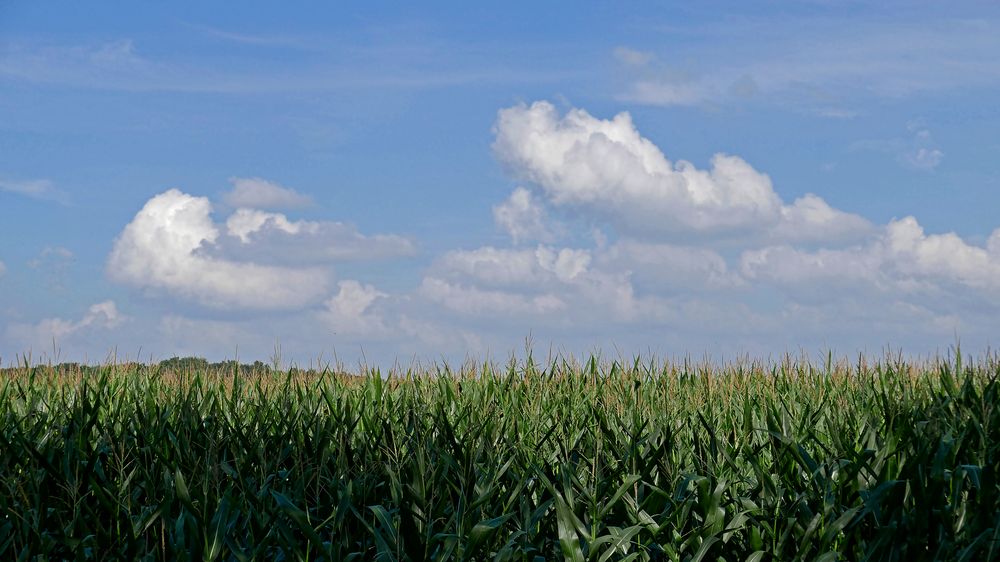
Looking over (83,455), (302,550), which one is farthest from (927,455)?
(83,455)

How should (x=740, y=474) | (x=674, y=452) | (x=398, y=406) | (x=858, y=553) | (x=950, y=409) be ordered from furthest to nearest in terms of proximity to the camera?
1. (x=398, y=406)
2. (x=950, y=409)
3. (x=674, y=452)
4. (x=740, y=474)
5. (x=858, y=553)

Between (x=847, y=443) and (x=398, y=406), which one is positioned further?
(x=398, y=406)

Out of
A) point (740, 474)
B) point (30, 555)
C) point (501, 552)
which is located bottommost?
point (30, 555)

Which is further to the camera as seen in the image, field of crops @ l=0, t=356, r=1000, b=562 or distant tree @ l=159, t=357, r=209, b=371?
distant tree @ l=159, t=357, r=209, b=371

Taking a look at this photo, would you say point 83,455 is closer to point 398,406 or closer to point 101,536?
point 101,536

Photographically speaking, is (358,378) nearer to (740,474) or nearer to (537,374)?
(537,374)

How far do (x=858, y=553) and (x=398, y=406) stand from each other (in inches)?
188

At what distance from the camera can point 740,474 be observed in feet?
19.4

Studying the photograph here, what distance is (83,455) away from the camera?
6.54 m

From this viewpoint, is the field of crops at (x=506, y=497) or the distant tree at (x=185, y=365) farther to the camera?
the distant tree at (x=185, y=365)

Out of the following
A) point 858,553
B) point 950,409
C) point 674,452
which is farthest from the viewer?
point 950,409

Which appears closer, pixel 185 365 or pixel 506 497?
pixel 506 497

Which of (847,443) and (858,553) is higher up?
(847,443)

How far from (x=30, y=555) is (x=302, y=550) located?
5.37ft
